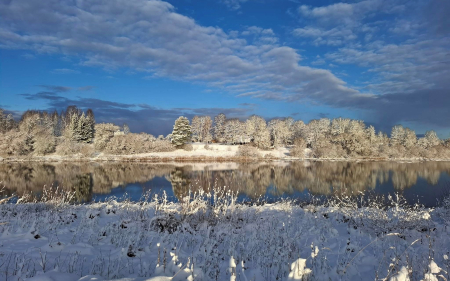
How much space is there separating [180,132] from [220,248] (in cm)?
5588

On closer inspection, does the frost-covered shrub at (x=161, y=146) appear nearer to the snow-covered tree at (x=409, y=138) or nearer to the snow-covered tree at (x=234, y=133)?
the snow-covered tree at (x=234, y=133)

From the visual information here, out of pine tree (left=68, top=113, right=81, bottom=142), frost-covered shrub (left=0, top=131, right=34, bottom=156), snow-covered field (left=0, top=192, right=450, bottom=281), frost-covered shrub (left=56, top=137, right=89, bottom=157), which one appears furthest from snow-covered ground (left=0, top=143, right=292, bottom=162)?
snow-covered field (left=0, top=192, right=450, bottom=281)

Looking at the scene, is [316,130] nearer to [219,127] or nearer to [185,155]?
[219,127]

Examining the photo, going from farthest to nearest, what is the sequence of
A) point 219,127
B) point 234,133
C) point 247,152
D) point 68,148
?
1. point 219,127
2. point 234,133
3. point 247,152
4. point 68,148

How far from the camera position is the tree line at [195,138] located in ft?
178

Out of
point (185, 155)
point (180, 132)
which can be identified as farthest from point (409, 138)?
point (180, 132)

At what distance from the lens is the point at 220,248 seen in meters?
5.86

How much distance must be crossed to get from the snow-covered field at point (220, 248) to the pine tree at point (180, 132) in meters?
51.6

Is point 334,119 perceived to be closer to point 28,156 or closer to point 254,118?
point 254,118

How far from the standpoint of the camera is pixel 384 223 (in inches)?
305

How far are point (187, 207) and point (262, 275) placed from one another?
4596 mm

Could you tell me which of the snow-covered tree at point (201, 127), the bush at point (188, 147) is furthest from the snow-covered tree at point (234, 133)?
the bush at point (188, 147)

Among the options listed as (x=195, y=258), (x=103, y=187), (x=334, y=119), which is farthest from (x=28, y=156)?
(x=334, y=119)

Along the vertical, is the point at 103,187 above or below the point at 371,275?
below
